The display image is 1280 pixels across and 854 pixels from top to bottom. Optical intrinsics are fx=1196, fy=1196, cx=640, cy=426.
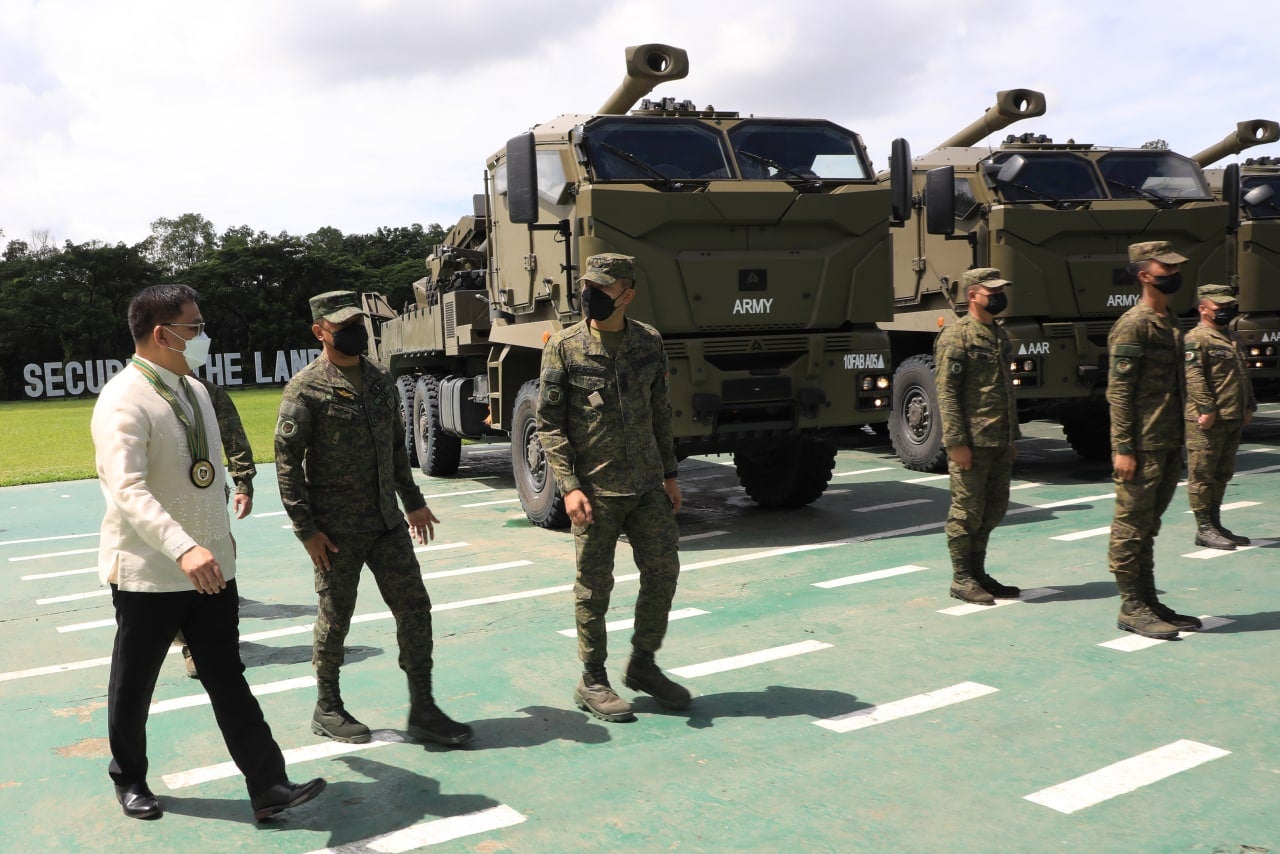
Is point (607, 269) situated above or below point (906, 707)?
above

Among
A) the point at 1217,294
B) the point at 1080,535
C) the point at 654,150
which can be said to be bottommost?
the point at 1080,535

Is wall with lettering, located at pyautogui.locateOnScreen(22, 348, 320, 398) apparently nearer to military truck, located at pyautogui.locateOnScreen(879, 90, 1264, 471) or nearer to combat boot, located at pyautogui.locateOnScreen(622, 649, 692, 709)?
military truck, located at pyautogui.locateOnScreen(879, 90, 1264, 471)

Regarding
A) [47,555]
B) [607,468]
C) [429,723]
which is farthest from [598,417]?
[47,555]

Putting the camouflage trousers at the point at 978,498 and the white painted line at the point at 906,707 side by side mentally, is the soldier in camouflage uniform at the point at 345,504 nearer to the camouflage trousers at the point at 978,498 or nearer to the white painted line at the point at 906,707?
the white painted line at the point at 906,707

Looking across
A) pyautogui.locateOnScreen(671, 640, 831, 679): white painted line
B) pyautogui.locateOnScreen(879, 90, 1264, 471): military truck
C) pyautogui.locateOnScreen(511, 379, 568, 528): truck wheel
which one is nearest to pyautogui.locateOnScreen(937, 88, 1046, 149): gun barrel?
pyautogui.locateOnScreen(879, 90, 1264, 471): military truck

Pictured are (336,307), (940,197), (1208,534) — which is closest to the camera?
(336,307)

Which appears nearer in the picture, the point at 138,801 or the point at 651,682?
the point at 138,801

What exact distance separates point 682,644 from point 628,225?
137 inches

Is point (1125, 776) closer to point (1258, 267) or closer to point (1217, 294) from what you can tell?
point (1217, 294)

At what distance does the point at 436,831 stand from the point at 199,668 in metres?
0.93

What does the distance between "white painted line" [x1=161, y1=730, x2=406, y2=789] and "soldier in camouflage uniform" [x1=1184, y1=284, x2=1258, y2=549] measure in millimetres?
5160

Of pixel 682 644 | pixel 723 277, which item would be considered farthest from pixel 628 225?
pixel 682 644

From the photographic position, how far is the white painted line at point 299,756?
13.7 ft

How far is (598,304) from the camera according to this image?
186 inches
